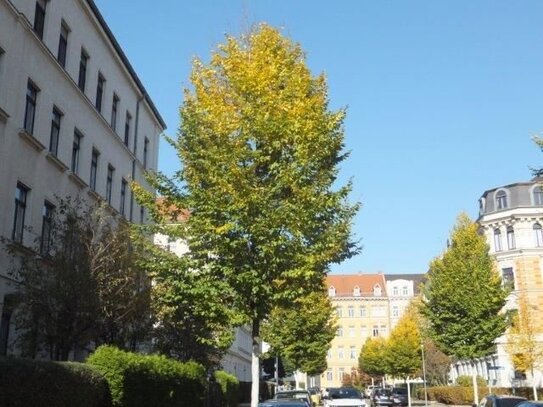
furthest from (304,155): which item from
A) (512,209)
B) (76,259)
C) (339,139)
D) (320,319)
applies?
(512,209)

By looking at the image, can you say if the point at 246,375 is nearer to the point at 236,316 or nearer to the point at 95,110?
the point at 95,110

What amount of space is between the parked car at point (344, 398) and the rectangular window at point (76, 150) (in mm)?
16940

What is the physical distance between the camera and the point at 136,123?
108 ft

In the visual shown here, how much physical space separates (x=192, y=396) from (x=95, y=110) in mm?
12133

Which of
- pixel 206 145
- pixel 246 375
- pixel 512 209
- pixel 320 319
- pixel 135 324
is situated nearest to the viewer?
pixel 206 145

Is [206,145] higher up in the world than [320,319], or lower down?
higher up

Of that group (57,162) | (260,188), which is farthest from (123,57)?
(260,188)

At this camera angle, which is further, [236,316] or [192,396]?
[192,396]

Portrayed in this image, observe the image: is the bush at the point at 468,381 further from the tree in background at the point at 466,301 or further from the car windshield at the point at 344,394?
the car windshield at the point at 344,394

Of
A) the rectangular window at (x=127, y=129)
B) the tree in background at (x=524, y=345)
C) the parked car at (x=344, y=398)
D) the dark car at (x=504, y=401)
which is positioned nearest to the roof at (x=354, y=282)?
the tree in background at (x=524, y=345)

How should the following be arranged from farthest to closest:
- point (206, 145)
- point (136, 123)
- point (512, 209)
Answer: point (512, 209), point (136, 123), point (206, 145)

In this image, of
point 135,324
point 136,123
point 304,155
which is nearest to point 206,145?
point 304,155

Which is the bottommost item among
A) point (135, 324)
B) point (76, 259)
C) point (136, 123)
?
point (135, 324)

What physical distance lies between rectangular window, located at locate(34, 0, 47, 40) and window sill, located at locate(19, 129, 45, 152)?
11.8 feet
